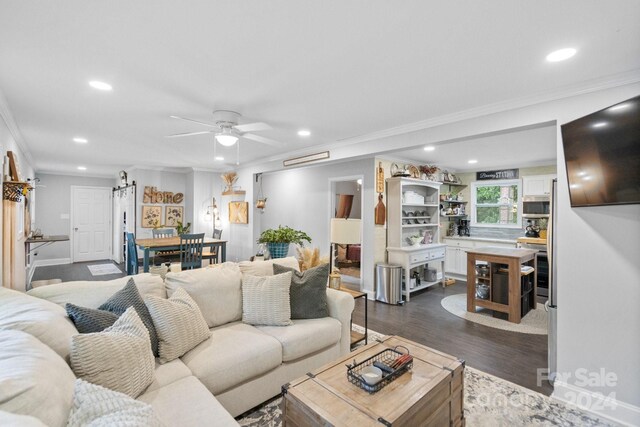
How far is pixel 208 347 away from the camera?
6.89 feet

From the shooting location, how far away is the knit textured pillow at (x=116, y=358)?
4.52 ft

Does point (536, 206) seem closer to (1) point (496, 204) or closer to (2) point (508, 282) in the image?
(1) point (496, 204)

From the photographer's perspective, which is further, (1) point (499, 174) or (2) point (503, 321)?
(1) point (499, 174)

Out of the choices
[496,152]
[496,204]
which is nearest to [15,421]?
[496,152]

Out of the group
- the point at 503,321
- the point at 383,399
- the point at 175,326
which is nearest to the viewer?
the point at 383,399

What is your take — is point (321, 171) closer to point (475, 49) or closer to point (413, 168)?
point (413, 168)

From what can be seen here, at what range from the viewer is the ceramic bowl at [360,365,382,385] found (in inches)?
64.9

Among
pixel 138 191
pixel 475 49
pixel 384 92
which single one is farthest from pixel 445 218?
pixel 138 191

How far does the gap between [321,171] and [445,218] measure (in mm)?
3206

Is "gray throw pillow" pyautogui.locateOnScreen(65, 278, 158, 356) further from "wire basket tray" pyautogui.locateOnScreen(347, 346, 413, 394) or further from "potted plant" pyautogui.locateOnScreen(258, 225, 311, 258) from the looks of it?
"potted plant" pyautogui.locateOnScreen(258, 225, 311, 258)

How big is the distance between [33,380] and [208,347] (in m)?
1.15

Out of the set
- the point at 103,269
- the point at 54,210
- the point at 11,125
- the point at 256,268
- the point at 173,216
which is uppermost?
the point at 11,125

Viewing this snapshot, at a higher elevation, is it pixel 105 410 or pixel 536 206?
pixel 536 206

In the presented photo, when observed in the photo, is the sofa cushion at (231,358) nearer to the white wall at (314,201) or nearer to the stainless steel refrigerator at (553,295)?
the stainless steel refrigerator at (553,295)
